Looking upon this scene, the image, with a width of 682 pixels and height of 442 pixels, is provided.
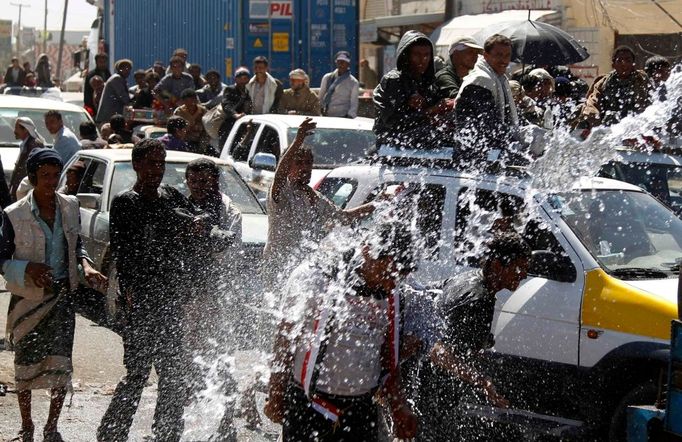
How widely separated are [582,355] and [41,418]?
144 inches

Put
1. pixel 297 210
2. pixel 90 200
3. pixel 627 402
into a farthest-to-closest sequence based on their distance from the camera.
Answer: pixel 90 200
pixel 297 210
pixel 627 402

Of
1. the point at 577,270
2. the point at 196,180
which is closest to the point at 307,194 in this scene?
the point at 196,180

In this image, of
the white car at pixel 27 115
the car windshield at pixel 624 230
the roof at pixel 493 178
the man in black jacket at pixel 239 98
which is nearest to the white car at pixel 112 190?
the roof at pixel 493 178

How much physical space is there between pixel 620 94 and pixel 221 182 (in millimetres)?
4037

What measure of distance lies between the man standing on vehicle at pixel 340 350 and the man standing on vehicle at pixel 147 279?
207 cm

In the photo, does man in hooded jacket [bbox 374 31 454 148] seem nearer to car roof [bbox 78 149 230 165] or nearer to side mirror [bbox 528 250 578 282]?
side mirror [bbox 528 250 578 282]

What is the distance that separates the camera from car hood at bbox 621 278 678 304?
21.1 ft

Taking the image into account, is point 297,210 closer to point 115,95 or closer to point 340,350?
point 340,350

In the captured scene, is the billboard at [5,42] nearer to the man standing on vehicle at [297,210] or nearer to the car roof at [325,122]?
the car roof at [325,122]

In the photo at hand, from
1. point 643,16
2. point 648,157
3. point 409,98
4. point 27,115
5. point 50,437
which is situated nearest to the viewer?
point 50,437

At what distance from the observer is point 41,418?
7621 millimetres

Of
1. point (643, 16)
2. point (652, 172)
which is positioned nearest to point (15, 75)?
point (643, 16)

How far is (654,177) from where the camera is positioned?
9594 millimetres

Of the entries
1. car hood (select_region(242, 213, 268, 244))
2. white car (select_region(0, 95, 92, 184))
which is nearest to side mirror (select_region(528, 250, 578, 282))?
car hood (select_region(242, 213, 268, 244))
